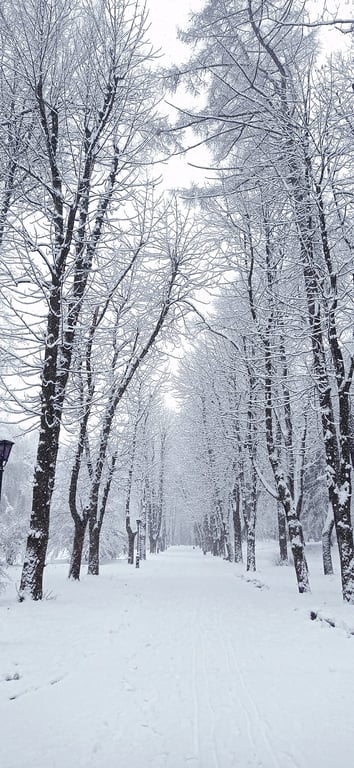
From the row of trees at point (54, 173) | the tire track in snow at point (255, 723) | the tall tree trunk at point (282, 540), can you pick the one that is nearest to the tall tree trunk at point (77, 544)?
the row of trees at point (54, 173)

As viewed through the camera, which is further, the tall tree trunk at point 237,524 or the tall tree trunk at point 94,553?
the tall tree trunk at point 237,524

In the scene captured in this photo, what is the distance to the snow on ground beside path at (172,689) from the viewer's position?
2754mm

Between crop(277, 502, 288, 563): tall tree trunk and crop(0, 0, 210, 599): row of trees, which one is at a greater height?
crop(0, 0, 210, 599): row of trees

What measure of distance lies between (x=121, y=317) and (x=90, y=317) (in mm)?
1642

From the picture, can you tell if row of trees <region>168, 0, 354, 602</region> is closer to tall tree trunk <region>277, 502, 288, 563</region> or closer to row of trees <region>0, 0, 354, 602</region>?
row of trees <region>0, 0, 354, 602</region>

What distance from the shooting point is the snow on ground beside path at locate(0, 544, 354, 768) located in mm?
2754

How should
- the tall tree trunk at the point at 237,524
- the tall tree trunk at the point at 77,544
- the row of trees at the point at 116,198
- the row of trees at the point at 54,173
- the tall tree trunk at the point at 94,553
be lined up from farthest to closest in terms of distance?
the tall tree trunk at the point at 237,524 → the tall tree trunk at the point at 94,553 → the tall tree trunk at the point at 77,544 → the row of trees at the point at 54,173 → the row of trees at the point at 116,198

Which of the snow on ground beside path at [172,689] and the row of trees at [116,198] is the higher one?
the row of trees at [116,198]

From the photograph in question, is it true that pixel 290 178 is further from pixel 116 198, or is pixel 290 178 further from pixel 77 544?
pixel 77 544

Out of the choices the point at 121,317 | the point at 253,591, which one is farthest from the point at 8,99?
the point at 253,591

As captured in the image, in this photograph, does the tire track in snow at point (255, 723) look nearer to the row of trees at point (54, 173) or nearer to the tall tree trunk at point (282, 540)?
the row of trees at point (54, 173)

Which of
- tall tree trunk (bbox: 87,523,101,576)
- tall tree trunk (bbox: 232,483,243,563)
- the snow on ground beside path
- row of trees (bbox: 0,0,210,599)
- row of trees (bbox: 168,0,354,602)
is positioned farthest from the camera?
tall tree trunk (bbox: 232,483,243,563)

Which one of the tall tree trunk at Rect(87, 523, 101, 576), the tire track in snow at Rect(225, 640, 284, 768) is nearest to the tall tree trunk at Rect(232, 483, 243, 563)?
the tall tree trunk at Rect(87, 523, 101, 576)

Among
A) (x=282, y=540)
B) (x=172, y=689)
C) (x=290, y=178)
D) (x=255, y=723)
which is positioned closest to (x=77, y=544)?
(x=172, y=689)
